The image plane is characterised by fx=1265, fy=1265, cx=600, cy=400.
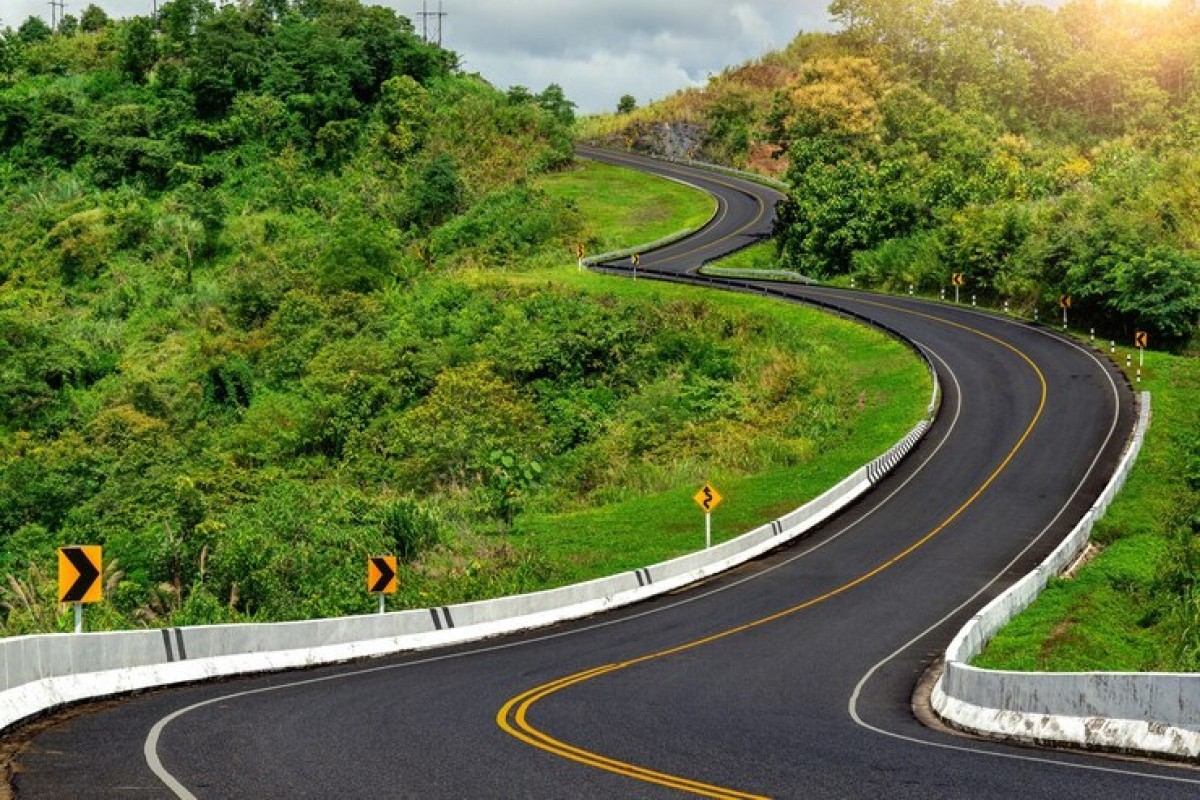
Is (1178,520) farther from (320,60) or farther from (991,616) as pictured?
(320,60)

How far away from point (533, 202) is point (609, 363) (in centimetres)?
3075

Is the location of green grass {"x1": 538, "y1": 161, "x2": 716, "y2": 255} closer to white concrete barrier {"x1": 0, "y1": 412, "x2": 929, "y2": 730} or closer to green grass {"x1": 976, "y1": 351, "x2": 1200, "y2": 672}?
green grass {"x1": 976, "y1": 351, "x2": 1200, "y2": 672}

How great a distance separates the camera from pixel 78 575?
18641 mm

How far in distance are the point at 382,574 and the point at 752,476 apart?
23.7 meters

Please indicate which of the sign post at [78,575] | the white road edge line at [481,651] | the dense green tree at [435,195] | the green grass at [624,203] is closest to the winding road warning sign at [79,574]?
the sign post at [78,575]

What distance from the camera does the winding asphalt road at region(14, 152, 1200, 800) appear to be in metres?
12.3

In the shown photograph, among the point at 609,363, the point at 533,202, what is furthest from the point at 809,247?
the point at 609,363

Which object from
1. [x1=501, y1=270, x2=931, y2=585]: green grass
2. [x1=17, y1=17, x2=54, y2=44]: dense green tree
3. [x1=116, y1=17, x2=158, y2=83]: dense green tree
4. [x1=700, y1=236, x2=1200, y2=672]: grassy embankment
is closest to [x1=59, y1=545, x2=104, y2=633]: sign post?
[x1=700, y1=236, x2=1200, y2=672]: grassy embankment

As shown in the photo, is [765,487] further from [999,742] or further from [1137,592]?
[999,742]

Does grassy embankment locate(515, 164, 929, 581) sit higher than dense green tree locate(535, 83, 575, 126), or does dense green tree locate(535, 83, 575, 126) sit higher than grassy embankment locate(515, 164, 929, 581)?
dense green tree locate(535, 83, 575, 126)

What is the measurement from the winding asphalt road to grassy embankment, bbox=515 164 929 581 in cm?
335

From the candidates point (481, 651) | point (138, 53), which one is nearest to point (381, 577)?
point (481, 651)

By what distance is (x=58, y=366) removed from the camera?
67.8m

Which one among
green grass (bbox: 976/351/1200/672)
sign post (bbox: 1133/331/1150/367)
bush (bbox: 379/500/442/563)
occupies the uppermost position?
sign post (bbox: 1133/331/1150/367)
